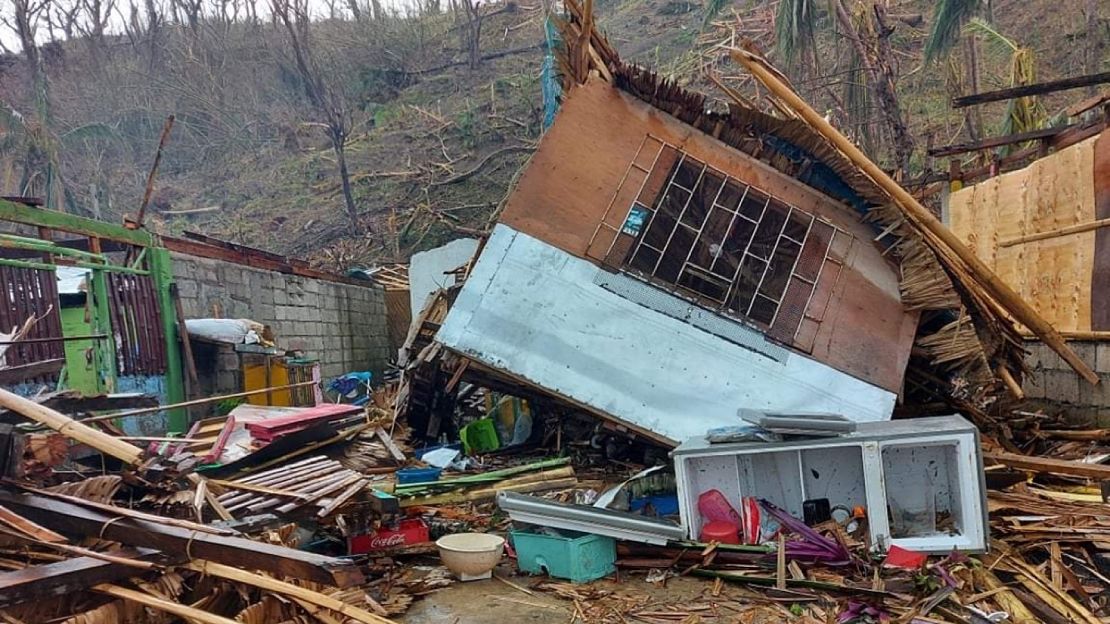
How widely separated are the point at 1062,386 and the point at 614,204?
6.19 meters

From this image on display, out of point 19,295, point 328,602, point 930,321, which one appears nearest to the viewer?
point 328,602

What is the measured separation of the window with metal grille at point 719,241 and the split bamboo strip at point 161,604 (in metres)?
5.64

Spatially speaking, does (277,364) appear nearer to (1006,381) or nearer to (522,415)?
(522,415)

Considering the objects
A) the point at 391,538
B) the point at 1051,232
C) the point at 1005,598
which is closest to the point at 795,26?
the point at 1051,232

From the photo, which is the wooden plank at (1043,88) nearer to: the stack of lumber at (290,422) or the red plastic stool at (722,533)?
the red plastic stool at (722,533)

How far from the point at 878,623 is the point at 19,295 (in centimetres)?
780

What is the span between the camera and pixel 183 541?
3834mm

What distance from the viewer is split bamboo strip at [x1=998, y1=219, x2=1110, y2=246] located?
26.9 feet

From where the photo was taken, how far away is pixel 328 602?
3.63 meters

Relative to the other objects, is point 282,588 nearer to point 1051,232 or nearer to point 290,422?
point 290,422

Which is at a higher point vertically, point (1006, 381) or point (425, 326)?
point (425, 326)

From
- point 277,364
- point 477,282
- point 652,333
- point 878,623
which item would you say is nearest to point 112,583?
point 878,623

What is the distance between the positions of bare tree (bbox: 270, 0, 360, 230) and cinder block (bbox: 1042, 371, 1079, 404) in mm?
17854

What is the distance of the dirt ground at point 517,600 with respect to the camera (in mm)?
4801
